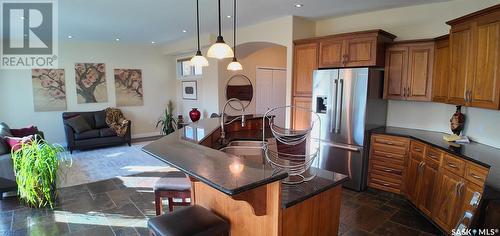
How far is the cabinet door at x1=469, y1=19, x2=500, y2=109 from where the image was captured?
251 centimetres

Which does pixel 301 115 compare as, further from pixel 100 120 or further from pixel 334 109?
pixel 100 120

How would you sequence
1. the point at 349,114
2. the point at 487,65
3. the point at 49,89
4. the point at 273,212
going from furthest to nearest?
1. the point at 49,89
2. the point at 349,114
3. the point at 487,65
4. the point at 273,212

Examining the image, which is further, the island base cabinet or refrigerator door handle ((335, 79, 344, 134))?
refrigerator door handle ((335, 79, 344, 134))

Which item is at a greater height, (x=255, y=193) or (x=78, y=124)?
(x=255, y=193)

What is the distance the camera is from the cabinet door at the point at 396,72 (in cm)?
390

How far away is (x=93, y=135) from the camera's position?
6.55m

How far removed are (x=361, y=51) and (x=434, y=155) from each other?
1703 millimetres

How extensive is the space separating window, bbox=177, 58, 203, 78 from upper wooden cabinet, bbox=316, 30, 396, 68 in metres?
4.00

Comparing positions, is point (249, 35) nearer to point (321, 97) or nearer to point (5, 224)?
point (321, 97)

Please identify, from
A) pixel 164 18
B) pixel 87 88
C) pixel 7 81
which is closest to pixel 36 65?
pixel 7 81

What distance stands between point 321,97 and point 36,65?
682 cm

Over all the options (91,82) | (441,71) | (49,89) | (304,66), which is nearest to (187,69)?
(91,82)

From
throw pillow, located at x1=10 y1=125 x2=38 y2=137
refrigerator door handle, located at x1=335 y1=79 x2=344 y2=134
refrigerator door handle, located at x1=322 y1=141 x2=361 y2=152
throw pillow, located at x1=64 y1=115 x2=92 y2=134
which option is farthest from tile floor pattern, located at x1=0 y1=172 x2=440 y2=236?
throw pillow, located at x1=64 y1=115 x2=92 y2=134

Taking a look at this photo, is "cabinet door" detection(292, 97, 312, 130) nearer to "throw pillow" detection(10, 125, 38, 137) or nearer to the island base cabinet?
the island base cabinet
